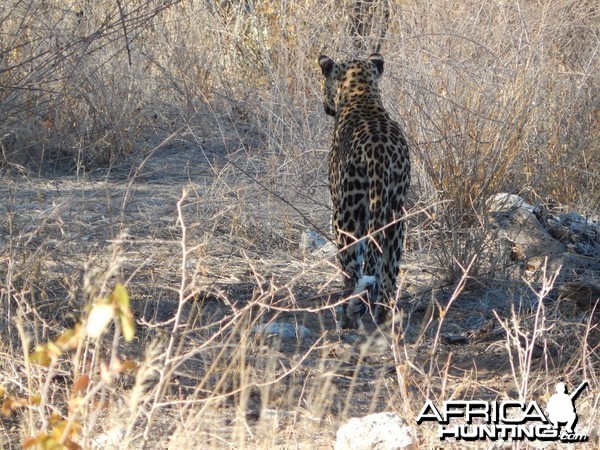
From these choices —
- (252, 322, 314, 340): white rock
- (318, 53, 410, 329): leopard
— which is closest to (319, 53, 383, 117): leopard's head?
(318, 53, 410, 329): leopard

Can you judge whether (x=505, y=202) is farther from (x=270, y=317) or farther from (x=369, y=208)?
(x=270, y=317)

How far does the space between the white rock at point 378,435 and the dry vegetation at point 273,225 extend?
15 cm

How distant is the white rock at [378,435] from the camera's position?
360 centimetres

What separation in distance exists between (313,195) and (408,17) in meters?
1.46

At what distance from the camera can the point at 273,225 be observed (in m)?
7.30

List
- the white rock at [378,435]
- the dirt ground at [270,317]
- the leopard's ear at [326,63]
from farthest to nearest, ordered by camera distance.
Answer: the leopard's ear at [326,63] < the dirt ground at [270,317] < the white rock at [378,435]

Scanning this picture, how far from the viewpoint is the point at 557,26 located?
7.42m

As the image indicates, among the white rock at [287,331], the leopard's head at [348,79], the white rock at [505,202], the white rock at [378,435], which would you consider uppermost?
the leopard's head at [348,79]

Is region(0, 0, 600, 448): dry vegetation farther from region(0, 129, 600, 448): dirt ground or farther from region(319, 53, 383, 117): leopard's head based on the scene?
region(319, 53, 383, 117): leopard's head

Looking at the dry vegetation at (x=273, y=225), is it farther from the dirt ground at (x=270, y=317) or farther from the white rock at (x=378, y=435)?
the white rock at (x=378, y=435)

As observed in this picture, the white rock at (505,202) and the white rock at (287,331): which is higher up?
the white rock at (505,202)

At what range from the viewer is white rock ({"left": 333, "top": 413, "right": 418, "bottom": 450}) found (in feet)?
11.8

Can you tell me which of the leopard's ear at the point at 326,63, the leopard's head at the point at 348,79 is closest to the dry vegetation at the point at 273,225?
the leopard's head at the point at 348,79

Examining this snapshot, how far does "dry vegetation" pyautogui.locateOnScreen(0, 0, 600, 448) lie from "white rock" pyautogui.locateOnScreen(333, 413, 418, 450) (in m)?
0.15
